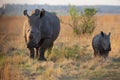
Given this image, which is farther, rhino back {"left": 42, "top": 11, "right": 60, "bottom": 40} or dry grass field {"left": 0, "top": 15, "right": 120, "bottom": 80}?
rhino back {"left": 42, "top": 11, "right": 60, "bottom": 40}

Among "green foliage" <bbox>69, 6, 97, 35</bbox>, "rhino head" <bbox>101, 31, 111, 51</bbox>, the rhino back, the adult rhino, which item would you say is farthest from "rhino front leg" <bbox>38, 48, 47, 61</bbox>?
"rhino head" <bbox>101, 31, 111, 51</bbox>

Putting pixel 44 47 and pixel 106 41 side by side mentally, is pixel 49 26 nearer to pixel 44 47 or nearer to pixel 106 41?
pixel 44 47

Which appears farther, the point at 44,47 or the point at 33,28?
the point at 44,47

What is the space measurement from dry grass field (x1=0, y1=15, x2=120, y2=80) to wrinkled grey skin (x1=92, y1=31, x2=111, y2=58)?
3 centimetres

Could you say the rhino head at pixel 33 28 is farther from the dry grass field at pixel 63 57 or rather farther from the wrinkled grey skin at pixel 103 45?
the wrinkled grey skin at pixel 103 45

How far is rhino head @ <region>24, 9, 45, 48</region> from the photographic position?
2.55 metres

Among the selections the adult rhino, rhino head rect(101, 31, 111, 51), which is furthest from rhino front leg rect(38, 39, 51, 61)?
rhino head rect(101, 31, 111, 51)

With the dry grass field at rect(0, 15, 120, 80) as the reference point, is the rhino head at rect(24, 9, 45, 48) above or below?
above

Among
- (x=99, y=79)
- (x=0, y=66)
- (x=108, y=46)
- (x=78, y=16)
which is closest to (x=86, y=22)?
(x=78, y=16)

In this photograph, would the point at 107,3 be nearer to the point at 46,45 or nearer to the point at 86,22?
the point at 86,22

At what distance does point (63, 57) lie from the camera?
8.67 ft

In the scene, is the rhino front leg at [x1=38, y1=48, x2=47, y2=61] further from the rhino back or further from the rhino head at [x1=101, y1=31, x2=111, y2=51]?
the rhino head at [x1=101, y1=31, x2=111, y2=51]

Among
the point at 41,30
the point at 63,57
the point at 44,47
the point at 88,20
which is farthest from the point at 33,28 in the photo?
the point at 88,20

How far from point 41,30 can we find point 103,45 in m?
0.49
